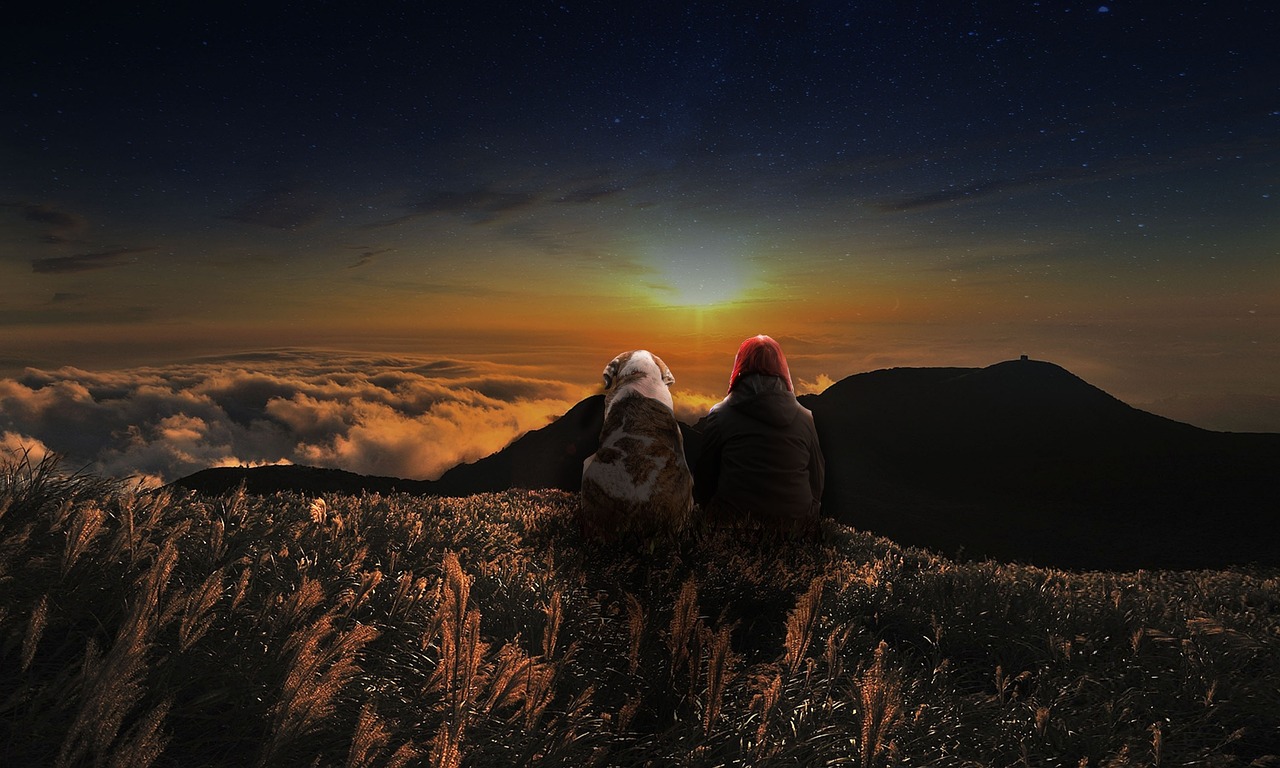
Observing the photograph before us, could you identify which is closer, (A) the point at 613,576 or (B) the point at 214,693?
(B) the point at 214,693

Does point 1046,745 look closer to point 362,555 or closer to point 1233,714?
point 1233,714

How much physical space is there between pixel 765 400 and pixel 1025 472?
30563 mm

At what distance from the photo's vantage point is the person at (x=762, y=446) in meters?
6.36

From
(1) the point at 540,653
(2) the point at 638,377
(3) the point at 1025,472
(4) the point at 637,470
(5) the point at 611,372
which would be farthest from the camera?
(3) the point at 1025,472

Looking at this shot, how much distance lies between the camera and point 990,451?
35.2m

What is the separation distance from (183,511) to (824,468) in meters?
5.54

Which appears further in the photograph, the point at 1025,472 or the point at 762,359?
the point at 1025,472

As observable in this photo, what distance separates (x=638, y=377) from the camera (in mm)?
6320

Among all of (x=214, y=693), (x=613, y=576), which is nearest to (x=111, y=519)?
(x=214, y=693)

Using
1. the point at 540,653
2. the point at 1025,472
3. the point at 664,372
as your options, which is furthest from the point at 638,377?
the point at 1025,472

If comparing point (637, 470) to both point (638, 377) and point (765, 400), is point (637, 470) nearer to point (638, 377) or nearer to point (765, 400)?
point (638, 377)

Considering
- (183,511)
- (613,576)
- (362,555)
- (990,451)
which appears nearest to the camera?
(362,555)

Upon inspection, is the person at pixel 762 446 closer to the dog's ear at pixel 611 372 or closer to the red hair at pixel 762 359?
the red hair at pixel 762 359

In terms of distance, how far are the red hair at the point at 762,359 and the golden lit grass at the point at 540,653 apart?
5.21 ft
